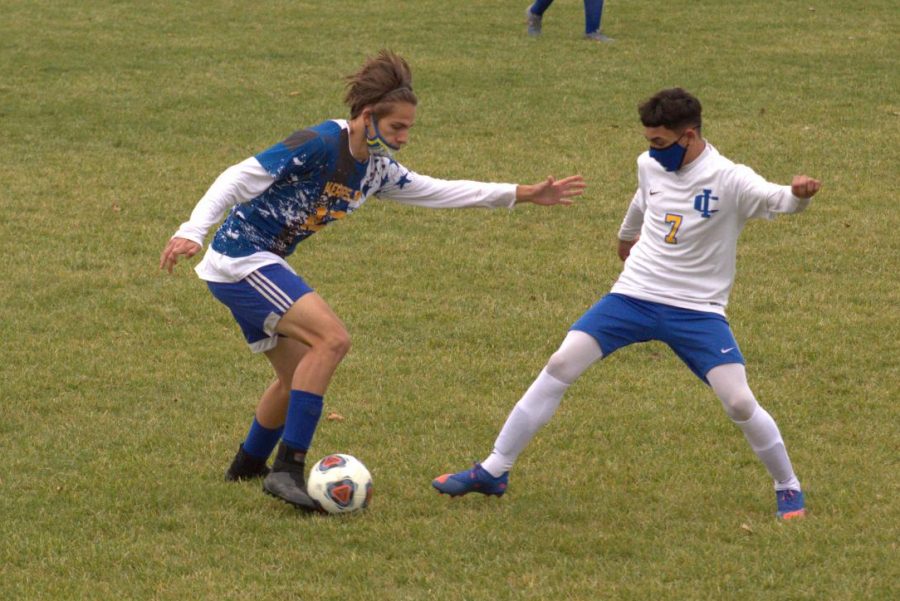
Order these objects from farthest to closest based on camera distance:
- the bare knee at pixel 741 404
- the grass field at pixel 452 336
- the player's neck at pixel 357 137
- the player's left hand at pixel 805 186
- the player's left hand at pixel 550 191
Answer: the player's left hand at pixel 550 191 < the player's neck at pixel 357 137 < the bare knee at pixel 741 404 < the grass field at pixel 452 336 < the player's left hand at pixel 805 186

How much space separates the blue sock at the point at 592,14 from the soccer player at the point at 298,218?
12.7 meters

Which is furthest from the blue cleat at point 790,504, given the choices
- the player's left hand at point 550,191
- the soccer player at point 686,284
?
the player's left hand at point 550,191

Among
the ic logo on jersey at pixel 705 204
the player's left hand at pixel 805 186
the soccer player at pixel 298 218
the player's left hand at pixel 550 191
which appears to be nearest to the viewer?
the player's left hand at pixel 805 186

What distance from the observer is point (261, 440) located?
7.05 m

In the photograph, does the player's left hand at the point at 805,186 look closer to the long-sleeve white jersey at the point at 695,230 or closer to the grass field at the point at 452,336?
the long-sleeve white jersey at the point at 695,230

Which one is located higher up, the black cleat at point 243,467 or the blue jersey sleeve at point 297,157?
the blue jersey sleeve at point 297,157

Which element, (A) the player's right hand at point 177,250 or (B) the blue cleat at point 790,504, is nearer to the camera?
(A) the player's right hand at point 177,250

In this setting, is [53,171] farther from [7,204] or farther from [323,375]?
[323,375]

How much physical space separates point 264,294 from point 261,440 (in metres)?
0.87

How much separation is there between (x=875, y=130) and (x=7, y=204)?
29.1ft

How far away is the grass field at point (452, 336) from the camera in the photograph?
240 inches

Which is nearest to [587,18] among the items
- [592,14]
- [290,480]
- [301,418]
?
[592,14]

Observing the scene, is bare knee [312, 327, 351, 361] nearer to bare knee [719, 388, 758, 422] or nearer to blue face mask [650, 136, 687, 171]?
blue face mask [650, 136, 687, 171]

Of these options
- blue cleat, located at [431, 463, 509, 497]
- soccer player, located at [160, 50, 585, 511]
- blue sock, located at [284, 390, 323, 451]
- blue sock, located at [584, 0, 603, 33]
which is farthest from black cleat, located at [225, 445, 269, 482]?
blue sock, located at [584, 0, 603, 33]
